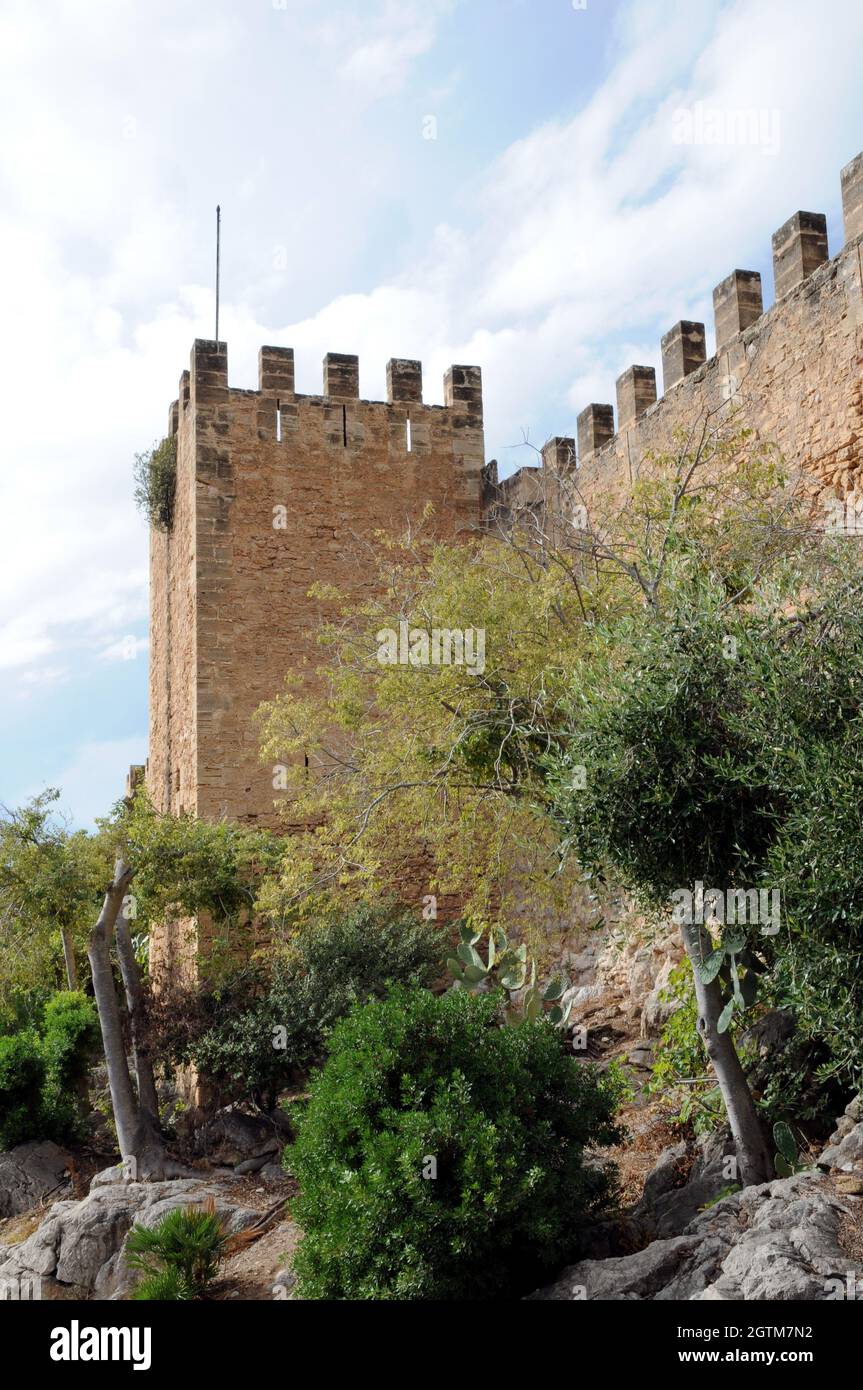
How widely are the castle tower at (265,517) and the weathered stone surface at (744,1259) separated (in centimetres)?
871

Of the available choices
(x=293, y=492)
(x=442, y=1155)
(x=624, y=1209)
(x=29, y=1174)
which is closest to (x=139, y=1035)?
(x=29, y=1174)

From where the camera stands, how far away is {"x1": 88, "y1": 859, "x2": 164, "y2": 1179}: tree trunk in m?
12.1

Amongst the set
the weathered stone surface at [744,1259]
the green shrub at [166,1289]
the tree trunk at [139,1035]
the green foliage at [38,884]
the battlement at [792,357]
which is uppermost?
the battlement at [792,357]

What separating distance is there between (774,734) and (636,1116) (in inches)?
191

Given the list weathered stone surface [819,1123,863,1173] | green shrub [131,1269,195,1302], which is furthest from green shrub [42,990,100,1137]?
weathered stone surface [819,1123,863,1173]

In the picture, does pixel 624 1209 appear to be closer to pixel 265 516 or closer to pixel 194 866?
pixel 194 866

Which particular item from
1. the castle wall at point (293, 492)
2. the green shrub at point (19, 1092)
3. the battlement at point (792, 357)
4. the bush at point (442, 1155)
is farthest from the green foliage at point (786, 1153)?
the green shrub at point (19, 1092)

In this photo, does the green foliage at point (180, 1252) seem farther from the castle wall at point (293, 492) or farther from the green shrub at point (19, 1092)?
the castle wall at point (293, 492)

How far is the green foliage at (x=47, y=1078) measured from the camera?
44.3ft

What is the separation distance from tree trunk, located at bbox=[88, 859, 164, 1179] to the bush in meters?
4.54

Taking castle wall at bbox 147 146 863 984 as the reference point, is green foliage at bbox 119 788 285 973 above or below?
below

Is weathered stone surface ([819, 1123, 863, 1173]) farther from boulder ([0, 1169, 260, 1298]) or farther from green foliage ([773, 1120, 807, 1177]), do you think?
boulder ([0, 1169, 260, 1298])
